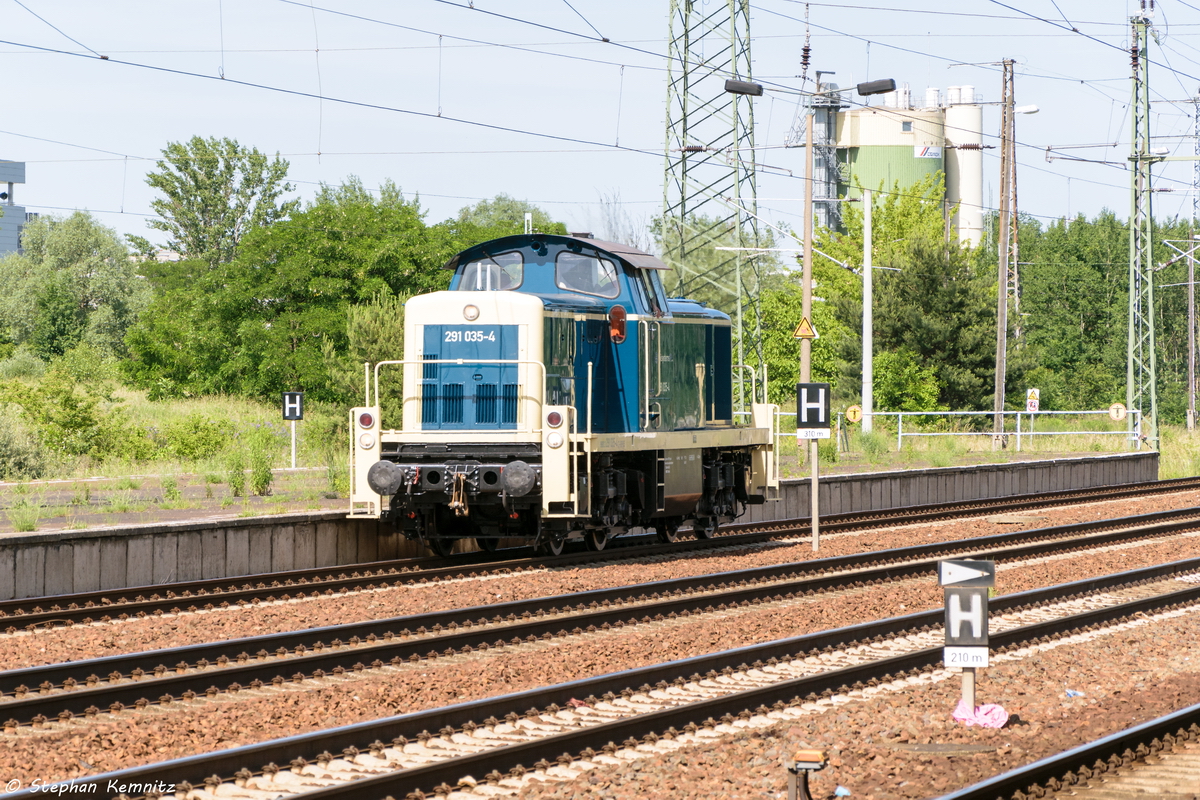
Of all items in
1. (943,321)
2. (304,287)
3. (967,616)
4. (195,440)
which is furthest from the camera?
(943,321)

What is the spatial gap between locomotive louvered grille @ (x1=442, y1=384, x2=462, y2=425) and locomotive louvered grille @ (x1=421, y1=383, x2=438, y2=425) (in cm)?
10

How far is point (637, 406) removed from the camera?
50.8 feet

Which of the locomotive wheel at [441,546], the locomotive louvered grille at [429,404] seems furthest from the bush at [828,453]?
the locomotive louvered grille at [429,404]

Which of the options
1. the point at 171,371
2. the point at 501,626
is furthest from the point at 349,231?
the point at 501,626

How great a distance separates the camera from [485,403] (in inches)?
570

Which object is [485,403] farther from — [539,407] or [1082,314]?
[1082,314]

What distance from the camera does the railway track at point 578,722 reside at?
6.34 m

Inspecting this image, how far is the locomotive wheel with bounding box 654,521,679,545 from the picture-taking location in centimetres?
1753

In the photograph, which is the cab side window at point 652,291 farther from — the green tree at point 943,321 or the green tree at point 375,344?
the green tree at point 943,321

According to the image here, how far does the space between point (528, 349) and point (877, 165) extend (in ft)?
226

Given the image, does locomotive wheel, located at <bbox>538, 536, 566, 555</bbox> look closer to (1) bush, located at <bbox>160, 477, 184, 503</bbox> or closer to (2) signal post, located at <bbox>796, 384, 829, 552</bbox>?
(2) signal post, located at <bbox>796, 384, 829, 552</bbox>

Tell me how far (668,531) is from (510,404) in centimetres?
415

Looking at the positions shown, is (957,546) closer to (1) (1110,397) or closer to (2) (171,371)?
(2) (171,371)

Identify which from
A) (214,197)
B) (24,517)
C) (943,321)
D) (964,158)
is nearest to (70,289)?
(214,197)
